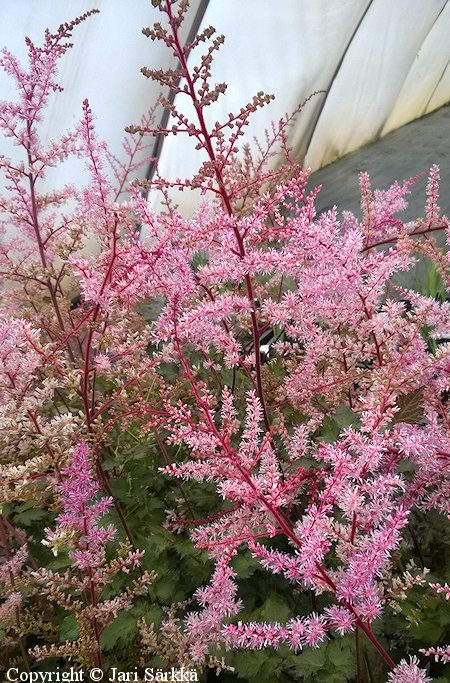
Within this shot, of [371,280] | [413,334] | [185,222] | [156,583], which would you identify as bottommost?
[156,583]

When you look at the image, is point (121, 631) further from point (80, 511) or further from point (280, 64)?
point (280, 64)

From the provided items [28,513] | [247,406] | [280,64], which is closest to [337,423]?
[247,406]

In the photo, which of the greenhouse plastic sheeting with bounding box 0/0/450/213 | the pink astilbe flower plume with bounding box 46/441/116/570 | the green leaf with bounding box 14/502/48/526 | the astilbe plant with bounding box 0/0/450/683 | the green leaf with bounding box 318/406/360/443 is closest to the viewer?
the astilbe plant with bounding box 0/0/450/683

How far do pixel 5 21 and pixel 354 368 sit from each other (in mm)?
2713

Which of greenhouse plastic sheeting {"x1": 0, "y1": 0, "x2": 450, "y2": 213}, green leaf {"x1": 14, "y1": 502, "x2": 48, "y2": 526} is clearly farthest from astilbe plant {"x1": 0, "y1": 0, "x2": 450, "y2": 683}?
greenhouse plastic sheeting {"x1": 0, "y1": 0, "x2": 450, "y2": 213}

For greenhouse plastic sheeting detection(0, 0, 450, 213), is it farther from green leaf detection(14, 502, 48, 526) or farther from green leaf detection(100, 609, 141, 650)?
green leaf detection(100, 609, 141, 650)

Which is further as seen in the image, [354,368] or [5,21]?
[5,21]

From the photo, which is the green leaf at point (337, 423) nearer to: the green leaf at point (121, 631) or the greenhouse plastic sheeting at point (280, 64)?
the green leaf at point (121, 631)

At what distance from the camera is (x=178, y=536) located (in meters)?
1.24

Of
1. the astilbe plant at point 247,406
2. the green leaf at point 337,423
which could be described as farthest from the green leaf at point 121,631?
the green leaf at point 337,423

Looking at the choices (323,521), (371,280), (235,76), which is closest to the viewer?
(323,521)

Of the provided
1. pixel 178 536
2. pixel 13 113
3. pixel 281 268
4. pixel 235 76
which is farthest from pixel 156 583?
pixel 235 76

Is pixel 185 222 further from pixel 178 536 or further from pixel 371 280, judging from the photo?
pixel 178 536

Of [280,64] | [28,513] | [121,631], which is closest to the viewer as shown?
[121,631]
